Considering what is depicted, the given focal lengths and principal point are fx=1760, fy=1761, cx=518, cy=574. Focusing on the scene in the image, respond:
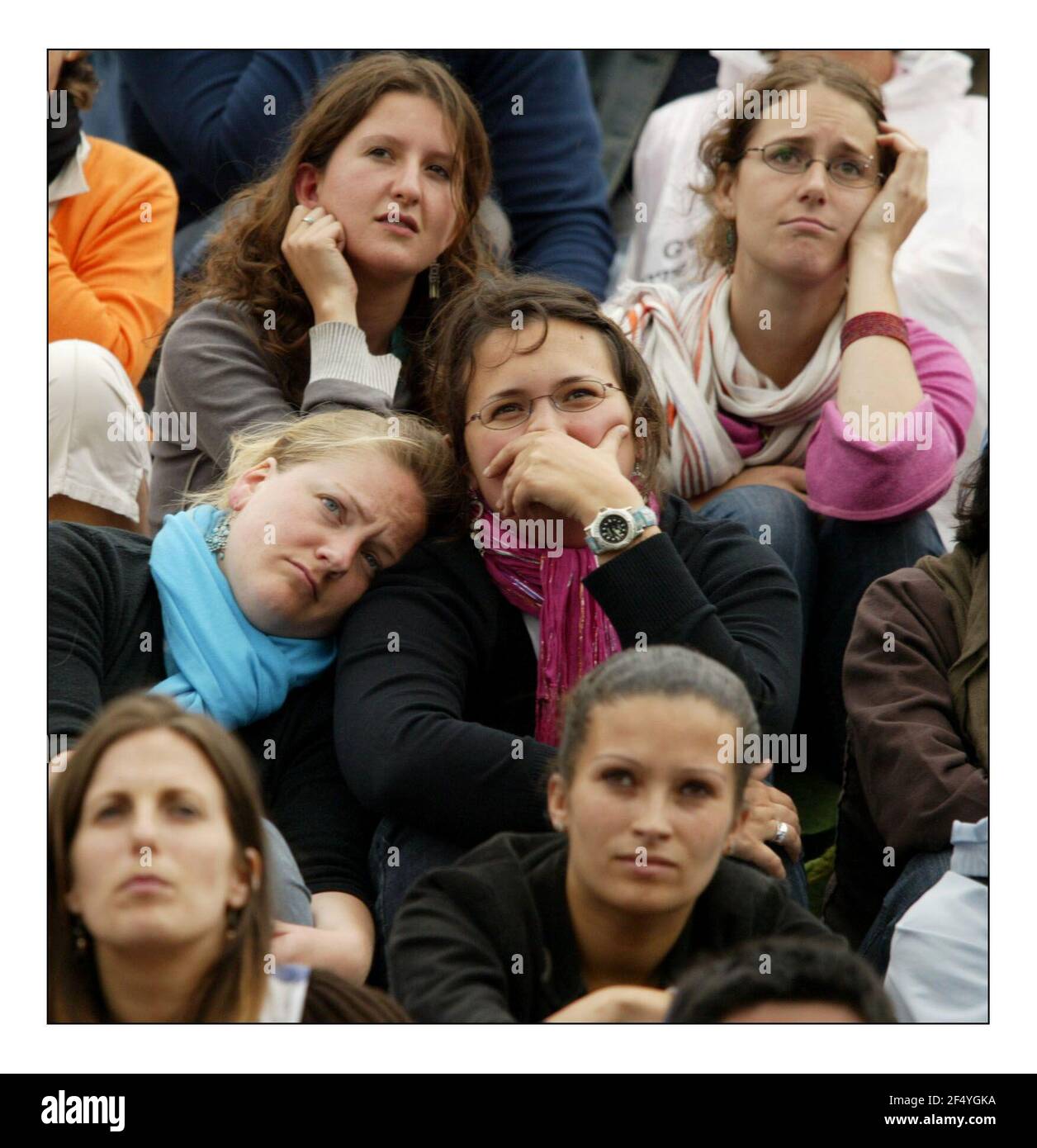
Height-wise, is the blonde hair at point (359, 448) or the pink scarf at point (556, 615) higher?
the blonde hair at point (359, 448)

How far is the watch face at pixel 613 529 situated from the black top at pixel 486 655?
20 mm

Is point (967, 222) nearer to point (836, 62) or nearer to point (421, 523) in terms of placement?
point (836, 62)

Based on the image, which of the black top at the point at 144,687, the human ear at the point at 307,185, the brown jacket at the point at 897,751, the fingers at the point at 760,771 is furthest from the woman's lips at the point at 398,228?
the fingers at the point at 760,771

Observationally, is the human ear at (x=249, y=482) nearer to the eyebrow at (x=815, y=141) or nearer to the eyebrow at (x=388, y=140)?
the eyebrow at (x=388, y=140)

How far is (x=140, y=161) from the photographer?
268 cm

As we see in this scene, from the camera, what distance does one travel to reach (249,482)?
6.93 feet

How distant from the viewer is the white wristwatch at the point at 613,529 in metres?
1.91

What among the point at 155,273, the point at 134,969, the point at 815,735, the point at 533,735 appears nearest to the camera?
the point at 134,969

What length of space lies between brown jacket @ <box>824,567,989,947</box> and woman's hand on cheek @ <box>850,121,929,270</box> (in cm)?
52

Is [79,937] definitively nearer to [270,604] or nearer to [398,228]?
[270,604]

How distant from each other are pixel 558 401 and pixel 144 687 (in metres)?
0.58

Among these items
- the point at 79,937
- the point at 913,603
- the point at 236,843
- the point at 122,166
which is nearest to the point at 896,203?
the point at 913,603
